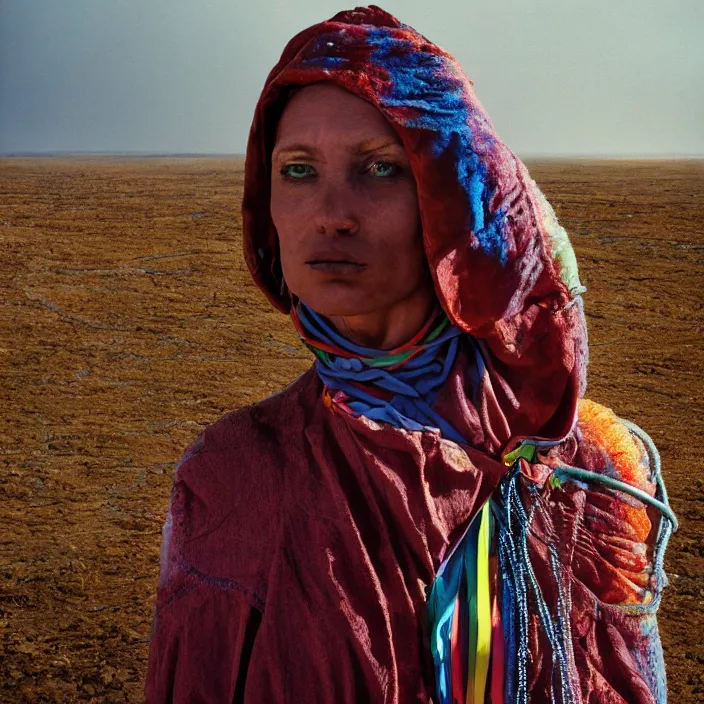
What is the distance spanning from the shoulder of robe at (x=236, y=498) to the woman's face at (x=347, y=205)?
0.22 m

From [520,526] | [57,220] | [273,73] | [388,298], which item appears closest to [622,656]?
[520,526]

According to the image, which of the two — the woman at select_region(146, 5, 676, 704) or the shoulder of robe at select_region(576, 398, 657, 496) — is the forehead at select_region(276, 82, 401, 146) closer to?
the woman at select_region(146, 5, 676, 704)

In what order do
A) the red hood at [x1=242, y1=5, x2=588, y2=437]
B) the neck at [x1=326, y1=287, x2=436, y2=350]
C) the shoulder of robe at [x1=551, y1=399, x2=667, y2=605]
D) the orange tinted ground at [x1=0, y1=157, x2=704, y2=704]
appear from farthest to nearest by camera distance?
the orange tinted ground at [x1=0, y1=157, x2=704, y2=704] → the shoulder of robe at [x1=551, y1=399, x2=667, y2=605] → the neck at [x1=326, y1=287, x2=436, y2=350] → the red hood at [x1=242, y1=5, x2=588, y2=437]

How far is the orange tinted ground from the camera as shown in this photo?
11.5ft

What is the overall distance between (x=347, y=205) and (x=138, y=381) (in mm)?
4743

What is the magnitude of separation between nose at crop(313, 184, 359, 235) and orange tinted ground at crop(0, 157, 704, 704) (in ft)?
7.15

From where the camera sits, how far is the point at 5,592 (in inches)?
147

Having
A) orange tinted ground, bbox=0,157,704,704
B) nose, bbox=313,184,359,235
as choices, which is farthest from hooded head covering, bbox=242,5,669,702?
orange tinted ground, bbox=0,157,704,704

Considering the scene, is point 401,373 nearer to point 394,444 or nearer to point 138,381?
point 394,444

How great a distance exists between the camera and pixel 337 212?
145cm

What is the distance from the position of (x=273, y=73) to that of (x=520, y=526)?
2.65 ft

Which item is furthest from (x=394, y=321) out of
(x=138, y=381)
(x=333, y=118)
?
(x=138, y=381)

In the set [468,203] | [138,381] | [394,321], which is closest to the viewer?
[468,203]

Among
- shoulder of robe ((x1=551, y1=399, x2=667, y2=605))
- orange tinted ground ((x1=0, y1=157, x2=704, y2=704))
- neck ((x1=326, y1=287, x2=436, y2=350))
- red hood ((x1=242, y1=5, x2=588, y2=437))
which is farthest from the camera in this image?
orange tinted ground ((x1=0, y1=157, x2=704, y2=704))
